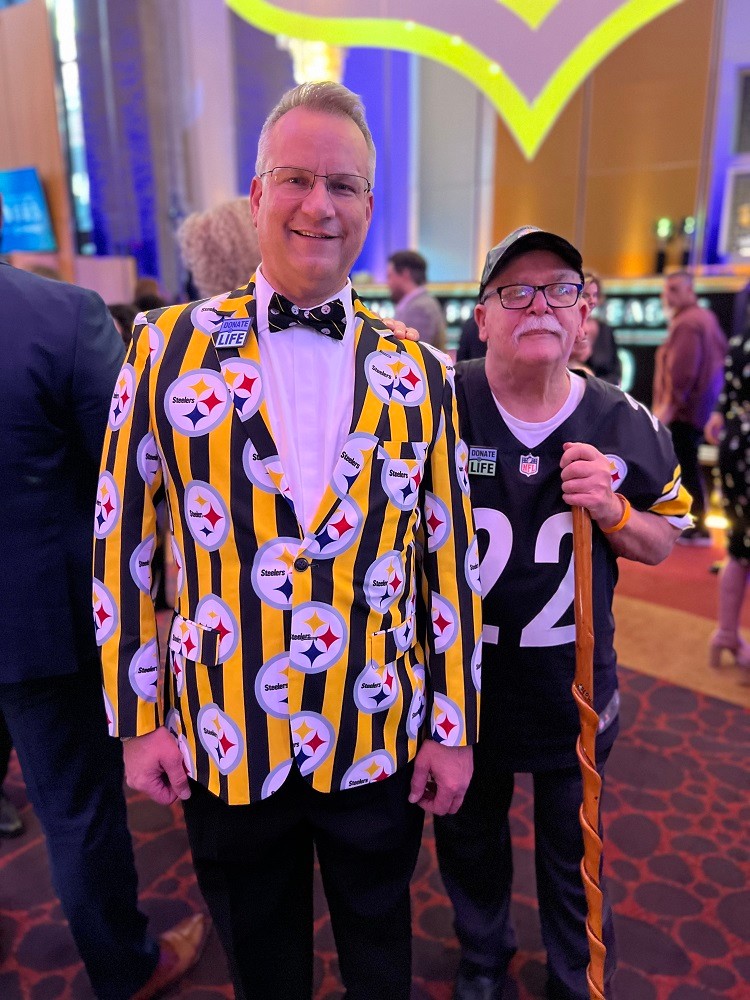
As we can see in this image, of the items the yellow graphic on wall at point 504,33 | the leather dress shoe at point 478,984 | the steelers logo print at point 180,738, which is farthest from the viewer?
the yellow graphic on wall at point 504,33

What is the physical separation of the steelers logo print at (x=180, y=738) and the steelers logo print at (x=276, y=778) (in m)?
0.13

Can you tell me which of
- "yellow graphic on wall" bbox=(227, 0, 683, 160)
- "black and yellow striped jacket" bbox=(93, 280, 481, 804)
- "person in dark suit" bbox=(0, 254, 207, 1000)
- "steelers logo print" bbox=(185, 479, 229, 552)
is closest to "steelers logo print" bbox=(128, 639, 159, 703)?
"black and yellow striped jacket" bbox=(93, 280, 481, 804)

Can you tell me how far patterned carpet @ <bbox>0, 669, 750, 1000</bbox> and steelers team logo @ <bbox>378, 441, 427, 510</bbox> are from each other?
1363 mm

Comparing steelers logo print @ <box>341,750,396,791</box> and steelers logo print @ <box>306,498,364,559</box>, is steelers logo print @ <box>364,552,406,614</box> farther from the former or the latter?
steelers logo print @ <box>341,750,396,791</box>

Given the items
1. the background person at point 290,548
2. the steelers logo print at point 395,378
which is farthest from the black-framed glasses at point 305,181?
the steelers logo print at point 395,378

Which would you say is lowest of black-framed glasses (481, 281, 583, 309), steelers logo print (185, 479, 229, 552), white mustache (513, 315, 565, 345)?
steelers logo print (185, 479, 229, 552)

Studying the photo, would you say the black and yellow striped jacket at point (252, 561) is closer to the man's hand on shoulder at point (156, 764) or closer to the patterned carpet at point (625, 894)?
the man's hand on shoulder at point (156, 764)

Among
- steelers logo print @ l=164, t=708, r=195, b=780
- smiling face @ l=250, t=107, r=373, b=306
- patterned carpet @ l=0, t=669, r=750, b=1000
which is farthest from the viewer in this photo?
patterned carpet @ l=0, t=669, r=750, b=1000

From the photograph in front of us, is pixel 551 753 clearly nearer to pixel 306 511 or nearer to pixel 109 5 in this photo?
pixel 306 511

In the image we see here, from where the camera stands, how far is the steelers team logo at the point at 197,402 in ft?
3.67

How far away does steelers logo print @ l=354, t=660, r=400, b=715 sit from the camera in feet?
3.87

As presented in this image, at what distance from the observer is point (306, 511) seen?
1.14 meters

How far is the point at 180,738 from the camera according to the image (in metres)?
1.24

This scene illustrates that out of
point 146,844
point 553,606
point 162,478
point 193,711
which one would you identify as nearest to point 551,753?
point 553,606
